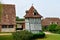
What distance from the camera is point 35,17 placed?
54.2 metres

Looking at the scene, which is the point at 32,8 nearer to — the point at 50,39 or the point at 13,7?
the point at 13,7

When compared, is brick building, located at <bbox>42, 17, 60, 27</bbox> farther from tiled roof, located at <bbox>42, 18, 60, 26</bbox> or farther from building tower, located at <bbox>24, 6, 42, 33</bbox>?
building tower, located at <bbox>24, 6, 42, 33</bbox>

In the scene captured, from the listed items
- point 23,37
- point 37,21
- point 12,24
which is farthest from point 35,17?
point 23,37

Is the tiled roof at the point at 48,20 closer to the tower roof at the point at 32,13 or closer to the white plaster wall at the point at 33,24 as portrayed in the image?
the tower roof at the point at 32,13

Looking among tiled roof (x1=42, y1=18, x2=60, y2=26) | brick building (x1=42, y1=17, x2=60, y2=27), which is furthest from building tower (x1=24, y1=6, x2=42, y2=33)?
tiled roof (x1=42, y1=18, x2=60, y2=26)

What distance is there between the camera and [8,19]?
60531 mm

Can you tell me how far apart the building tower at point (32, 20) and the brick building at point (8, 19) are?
22.8 ft

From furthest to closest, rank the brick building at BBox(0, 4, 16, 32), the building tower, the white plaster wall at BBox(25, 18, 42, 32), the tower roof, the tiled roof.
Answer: the tiled roof, the brick building at BBox(0, 4, 16, 32), the tower roof, the building tower, the white plaster wall at BBox(25, 18, 42, 32)

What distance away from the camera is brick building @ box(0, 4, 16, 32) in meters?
59.8

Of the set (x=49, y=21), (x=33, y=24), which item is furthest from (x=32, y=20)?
(x=49, y=21)

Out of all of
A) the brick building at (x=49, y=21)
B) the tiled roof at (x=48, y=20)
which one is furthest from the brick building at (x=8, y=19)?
the tiled roof at (x=48, y=20)

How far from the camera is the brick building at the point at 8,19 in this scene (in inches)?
2356

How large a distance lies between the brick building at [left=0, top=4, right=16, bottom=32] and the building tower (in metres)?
6.96

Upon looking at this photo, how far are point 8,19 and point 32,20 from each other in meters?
8.95
